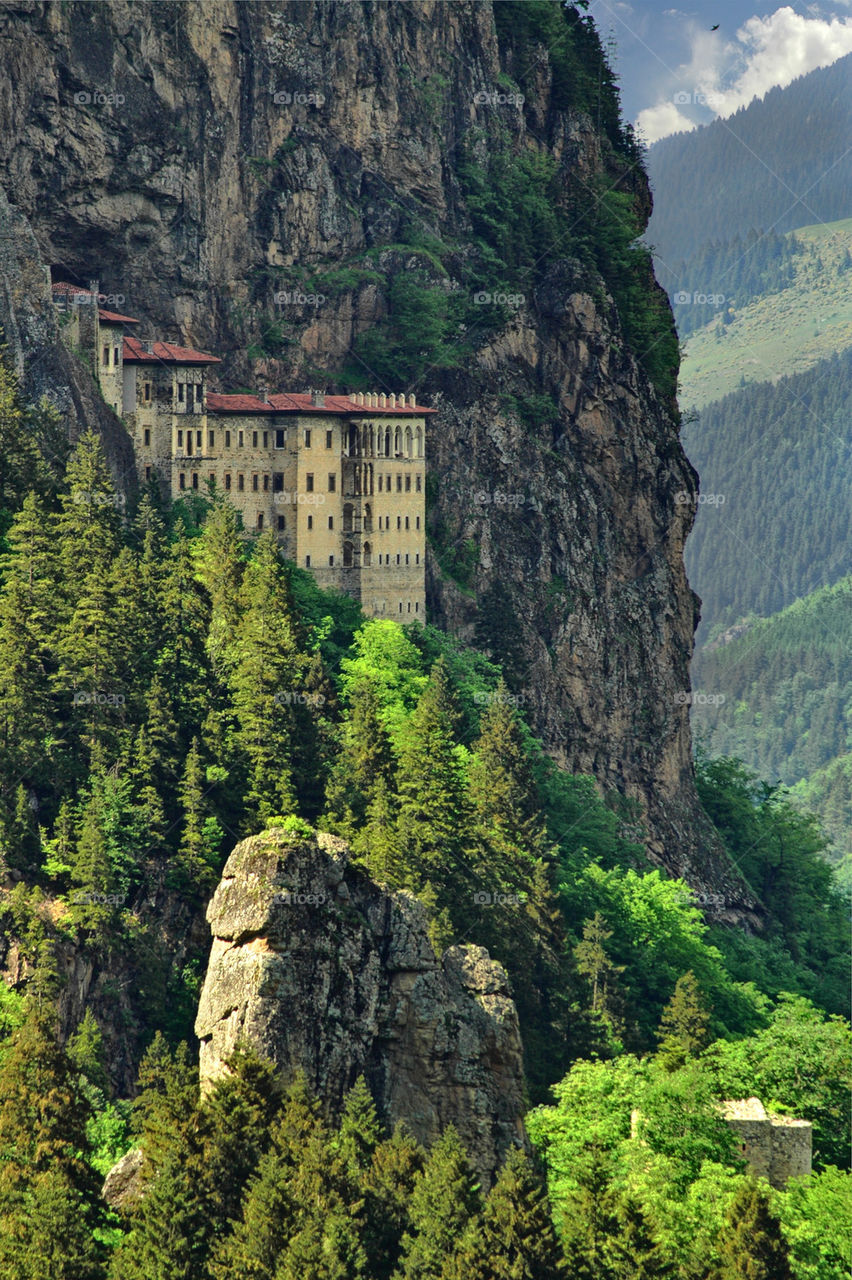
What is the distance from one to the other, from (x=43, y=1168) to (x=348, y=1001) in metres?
13.0

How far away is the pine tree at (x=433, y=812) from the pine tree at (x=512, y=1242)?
29.1 metres

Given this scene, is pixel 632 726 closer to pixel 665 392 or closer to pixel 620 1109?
pixel 665 392

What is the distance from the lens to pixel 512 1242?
64688 millimetres

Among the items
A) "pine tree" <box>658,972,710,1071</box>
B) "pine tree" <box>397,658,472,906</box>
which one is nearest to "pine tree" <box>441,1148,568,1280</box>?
"pine tree" <box>397,658,472,906</box>

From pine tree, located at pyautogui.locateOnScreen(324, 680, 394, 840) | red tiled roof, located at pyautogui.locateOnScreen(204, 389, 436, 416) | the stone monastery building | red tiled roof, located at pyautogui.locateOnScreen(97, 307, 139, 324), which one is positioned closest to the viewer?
pine tree, located at pyautogui.locateOnScreen(324, 680, 394, 840)

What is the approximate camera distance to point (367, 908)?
81.9 meters

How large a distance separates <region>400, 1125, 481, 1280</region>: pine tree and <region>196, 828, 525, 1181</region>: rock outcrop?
9.42 meters

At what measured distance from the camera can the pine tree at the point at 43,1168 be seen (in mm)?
65562

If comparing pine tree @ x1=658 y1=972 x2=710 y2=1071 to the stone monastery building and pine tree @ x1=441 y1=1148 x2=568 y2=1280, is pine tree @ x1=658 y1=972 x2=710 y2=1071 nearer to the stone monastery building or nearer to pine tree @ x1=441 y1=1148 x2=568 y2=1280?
the stone monastery building

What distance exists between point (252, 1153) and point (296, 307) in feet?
252

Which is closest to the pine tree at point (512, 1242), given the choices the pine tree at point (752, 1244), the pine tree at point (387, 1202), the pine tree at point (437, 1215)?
the pine tree at point (437, 1215)

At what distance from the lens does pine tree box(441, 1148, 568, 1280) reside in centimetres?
6384

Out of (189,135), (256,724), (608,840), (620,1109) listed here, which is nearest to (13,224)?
(189,135)

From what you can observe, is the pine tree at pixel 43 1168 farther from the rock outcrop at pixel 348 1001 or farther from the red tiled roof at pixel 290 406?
the red tiled roof at pixel 290 406
